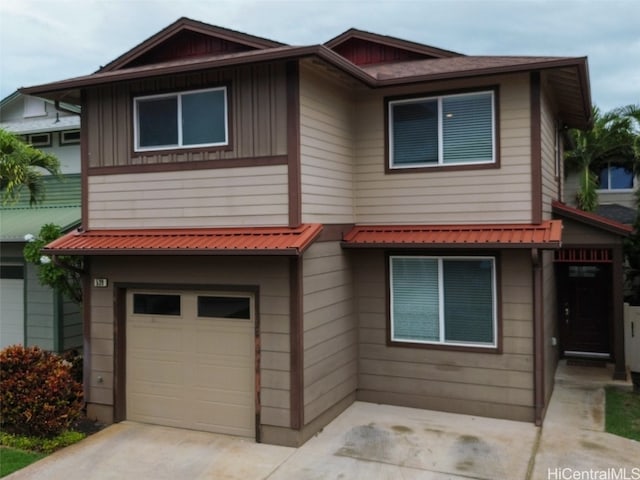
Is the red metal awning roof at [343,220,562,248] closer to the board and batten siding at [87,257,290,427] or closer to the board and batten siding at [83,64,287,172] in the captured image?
the board and batten siding at [87,257,290,427]

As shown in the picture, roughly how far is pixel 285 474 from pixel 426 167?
4.98 metres

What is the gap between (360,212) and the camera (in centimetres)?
947

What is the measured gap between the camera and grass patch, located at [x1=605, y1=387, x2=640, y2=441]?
788cm

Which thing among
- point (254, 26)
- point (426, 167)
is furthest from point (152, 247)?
point (254, 26)

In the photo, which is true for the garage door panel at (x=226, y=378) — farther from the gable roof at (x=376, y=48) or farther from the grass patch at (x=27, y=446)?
the gable roof at (x=376, y=48)

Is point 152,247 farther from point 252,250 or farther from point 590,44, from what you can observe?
point 590,44

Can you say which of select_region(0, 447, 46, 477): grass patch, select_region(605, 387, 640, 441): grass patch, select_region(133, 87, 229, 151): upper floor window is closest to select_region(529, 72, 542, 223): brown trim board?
select_region(605, 387, 640, 441): grass patch

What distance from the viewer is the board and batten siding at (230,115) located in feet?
25.2

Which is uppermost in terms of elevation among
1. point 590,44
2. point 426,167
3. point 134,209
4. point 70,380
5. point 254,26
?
point 254,26

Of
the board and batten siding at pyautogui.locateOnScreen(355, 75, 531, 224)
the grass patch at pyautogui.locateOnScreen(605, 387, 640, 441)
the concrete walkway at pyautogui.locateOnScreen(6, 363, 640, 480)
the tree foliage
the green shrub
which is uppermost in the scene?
the board and batten siding at pyautogui.locateOnScreen(355, 75, 531, 224)

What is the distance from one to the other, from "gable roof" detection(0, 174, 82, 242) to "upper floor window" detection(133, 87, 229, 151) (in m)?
4.13

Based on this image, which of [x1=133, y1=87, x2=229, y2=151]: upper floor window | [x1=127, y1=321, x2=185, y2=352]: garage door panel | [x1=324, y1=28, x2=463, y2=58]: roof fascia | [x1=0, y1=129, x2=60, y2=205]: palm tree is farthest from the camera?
[x1=324, y1=28, x2=463, y2=58]: roof fascia

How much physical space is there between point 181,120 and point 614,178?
16.3 m

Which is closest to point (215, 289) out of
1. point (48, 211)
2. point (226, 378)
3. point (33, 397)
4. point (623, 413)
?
point (226, 378)
